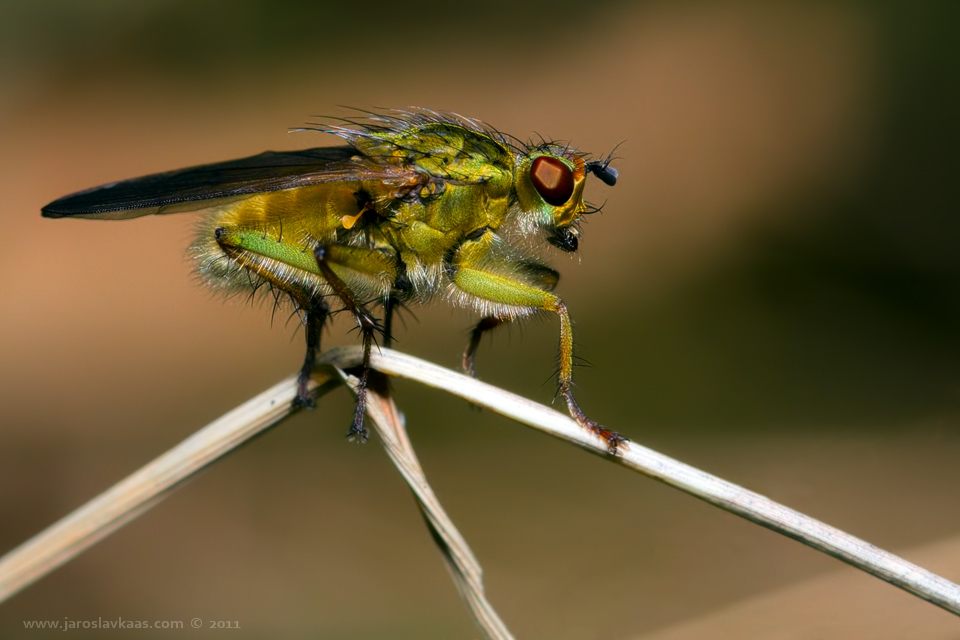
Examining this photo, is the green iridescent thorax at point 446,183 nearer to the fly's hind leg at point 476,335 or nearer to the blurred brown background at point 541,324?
the fly's hind leg at point 476,335

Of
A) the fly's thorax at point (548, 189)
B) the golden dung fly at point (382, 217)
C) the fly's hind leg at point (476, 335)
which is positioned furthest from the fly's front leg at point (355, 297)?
the fly's thorax at point (548, 189)

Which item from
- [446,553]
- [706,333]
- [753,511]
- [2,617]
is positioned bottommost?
[2,617]

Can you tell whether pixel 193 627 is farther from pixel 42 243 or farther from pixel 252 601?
pixel 42 243

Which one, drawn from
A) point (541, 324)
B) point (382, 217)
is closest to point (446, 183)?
point (382, 217)

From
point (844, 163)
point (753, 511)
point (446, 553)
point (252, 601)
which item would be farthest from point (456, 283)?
point (844, 163)

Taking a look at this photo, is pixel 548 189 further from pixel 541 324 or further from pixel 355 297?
pixel 541 324

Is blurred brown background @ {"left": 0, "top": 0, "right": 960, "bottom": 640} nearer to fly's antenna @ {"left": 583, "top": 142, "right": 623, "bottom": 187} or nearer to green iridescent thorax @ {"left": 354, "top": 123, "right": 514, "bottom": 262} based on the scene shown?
fly's antenna @ {"left": 583, "top": 142, "right": 623, "bottom": 187}
